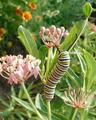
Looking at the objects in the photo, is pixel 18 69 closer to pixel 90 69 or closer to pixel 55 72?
pixel 55 72

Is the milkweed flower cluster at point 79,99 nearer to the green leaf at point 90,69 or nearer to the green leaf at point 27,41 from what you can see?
the green leaf at point 90,69

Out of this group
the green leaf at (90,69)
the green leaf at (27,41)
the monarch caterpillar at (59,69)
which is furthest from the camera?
the green leaf at (27,41)

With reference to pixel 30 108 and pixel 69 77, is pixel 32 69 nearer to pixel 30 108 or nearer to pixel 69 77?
pixel 30 108

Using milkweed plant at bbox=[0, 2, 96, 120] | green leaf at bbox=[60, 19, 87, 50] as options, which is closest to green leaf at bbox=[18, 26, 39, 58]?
milkweed plant at bbox=[0, 2, 96, 120]

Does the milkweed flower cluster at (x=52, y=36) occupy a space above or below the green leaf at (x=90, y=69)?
above

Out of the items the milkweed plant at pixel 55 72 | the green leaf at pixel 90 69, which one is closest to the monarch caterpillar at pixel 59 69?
the milkweed plant at pixel 55 72

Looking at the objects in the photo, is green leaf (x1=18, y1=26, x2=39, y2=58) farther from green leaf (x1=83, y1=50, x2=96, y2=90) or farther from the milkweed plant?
green leaf (x1=83, y1=50, x2=96, y2=90)
